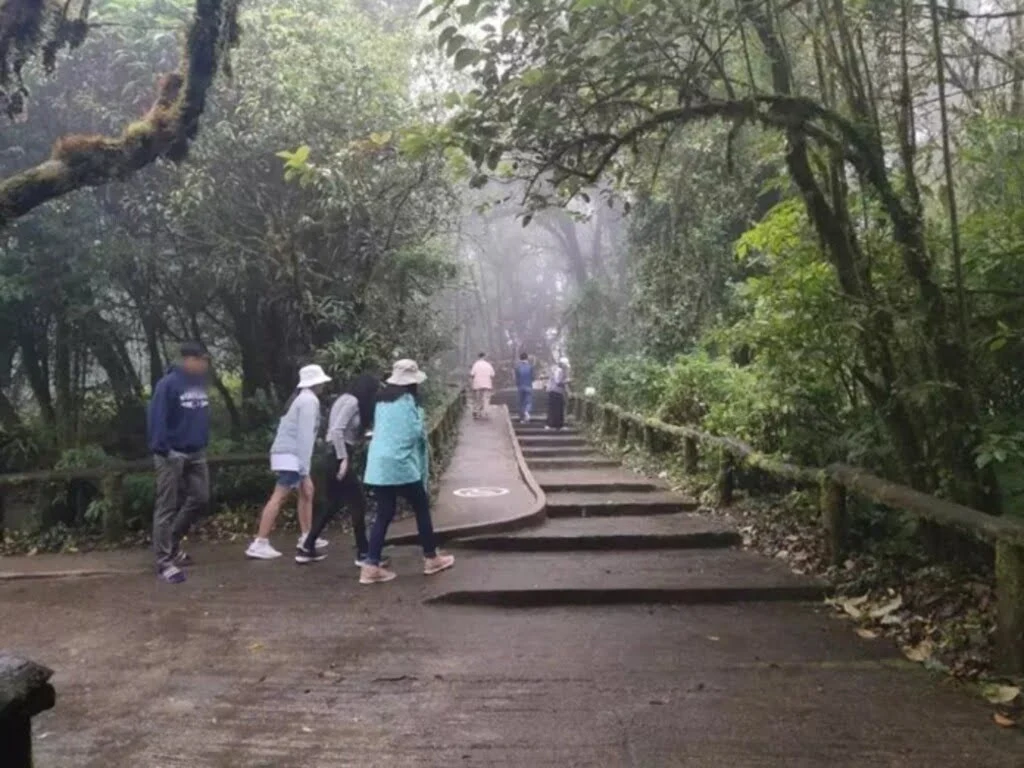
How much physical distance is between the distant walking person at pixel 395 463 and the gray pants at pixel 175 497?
5.02ft

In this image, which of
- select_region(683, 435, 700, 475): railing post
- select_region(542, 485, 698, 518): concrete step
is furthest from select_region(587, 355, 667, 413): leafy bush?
select_region(542, 485, 698, 518): concrete step

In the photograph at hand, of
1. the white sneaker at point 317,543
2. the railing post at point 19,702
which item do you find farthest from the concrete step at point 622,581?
the railing post at point 19,702

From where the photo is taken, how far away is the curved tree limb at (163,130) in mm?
5914

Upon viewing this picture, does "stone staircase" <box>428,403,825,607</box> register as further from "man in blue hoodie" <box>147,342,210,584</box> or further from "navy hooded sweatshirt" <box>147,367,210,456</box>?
"navy hooded sweatshirt" <box>147,367,210,456</box>

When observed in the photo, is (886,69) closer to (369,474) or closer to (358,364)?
(369,474)

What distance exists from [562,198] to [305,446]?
3.28 m

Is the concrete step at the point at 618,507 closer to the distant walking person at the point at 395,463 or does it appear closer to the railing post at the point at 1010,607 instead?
the distant walking person at the point at 395,463

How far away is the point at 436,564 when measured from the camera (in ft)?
23.7

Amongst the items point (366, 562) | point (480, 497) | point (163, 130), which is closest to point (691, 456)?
point (480, 497)

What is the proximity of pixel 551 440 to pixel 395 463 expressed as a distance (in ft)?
38.3

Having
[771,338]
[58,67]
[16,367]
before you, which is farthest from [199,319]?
[771,338]

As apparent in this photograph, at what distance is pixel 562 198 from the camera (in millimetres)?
6805

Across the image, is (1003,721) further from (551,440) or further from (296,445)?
(551,440)

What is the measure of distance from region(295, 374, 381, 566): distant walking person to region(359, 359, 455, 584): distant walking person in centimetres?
46
